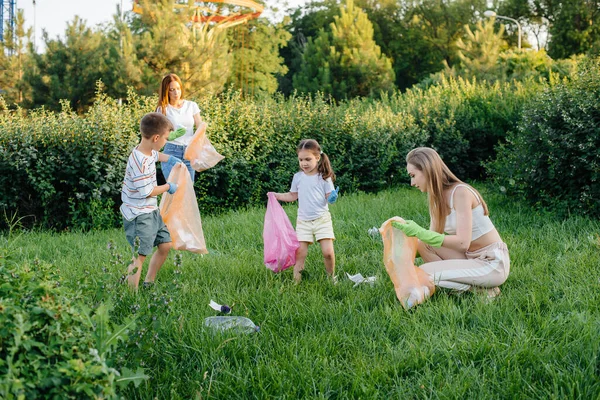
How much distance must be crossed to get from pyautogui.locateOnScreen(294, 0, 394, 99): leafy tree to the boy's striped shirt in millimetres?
23634

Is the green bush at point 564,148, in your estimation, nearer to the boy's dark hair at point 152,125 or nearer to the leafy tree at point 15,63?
the boy's dark hair at point 152,125

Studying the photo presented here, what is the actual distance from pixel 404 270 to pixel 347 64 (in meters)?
25.5

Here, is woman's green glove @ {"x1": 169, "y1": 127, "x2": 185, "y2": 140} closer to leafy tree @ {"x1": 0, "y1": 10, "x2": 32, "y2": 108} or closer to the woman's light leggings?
the woman's light leggings

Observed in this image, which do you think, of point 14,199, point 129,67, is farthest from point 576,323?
point 129,67

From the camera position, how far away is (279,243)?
4672 millimetres

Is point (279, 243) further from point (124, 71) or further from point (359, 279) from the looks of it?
point (124, 71)

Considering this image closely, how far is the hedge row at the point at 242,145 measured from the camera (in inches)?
291

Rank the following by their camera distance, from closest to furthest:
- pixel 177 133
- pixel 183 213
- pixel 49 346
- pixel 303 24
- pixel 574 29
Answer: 1. pixel 49 346
2. pixel 183 213
3. pixel 177 133
4. pixel 574 29
5. pixel 303 24

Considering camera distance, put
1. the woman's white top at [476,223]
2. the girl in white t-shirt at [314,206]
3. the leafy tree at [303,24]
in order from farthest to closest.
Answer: the leafy tree at [303,24] < the girl in white t-shirt at [314,206] < the woman's white top at [476,223]

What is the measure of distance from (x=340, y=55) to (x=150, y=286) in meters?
26.1

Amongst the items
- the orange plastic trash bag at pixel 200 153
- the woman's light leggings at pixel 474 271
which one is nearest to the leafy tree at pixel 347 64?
the orange plastic trash bag at pixel 200 153

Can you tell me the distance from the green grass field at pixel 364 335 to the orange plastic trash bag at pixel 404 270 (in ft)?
0.30

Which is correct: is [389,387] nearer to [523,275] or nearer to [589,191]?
[523,275]

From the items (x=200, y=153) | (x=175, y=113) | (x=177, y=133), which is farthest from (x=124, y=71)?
(x=177, y=133)
